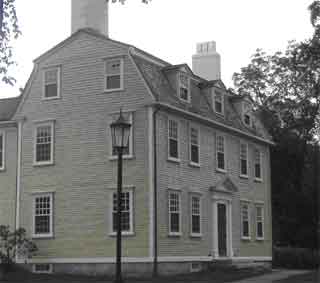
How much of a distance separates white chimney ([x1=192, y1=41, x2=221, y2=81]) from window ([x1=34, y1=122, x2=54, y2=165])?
12998 millimetres

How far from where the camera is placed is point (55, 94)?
95.7 ft

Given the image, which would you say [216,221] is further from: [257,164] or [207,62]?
[207,62]

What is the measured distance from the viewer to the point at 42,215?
28.4m

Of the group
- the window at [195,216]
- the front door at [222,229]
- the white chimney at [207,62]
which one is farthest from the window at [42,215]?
the white chimney at [207,62]

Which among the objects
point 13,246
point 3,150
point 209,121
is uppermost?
point 209,121

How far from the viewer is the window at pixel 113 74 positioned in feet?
91.0

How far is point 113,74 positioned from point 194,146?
15.6 feet

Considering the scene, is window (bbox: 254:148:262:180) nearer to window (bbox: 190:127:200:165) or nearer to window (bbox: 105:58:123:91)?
window (bbox: 190:127:200:165)

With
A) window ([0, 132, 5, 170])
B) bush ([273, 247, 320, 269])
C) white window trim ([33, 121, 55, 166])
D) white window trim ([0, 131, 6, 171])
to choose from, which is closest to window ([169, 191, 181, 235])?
white window trim ([33, 121, 55, 166])

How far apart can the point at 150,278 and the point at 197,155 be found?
6768mm

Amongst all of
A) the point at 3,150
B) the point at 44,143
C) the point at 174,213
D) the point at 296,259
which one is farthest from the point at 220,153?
the point at 296,259

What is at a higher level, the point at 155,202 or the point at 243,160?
the point at 243,160

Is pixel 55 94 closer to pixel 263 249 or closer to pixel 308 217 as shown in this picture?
pixel 263 249

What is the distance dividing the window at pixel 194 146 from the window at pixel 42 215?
243 inches
